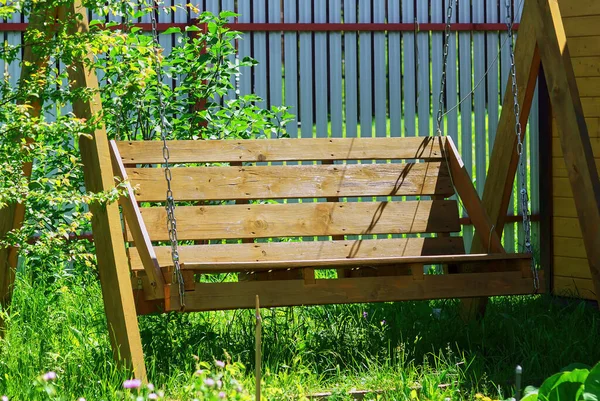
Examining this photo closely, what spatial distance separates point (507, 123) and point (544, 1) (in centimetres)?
70

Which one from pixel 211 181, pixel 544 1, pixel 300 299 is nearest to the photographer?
pixel 300 299

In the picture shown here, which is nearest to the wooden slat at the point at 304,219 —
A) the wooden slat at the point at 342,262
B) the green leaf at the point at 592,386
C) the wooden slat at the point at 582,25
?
the wooden slat at the point at 342,262

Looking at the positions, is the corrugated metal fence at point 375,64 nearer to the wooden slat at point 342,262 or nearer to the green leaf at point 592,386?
the wooden slat at point 342,262

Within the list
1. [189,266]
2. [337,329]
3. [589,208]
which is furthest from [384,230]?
[189,266]

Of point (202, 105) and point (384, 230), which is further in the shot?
point (202, 105)

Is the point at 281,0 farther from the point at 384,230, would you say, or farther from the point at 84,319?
the point at 84,319

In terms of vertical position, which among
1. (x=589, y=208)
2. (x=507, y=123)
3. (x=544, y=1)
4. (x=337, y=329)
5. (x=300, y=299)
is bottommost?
(x=337, y=329)

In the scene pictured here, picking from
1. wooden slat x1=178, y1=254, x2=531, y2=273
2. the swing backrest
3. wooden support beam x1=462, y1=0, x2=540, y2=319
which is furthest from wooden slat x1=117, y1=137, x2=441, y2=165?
wooden slat x1=178, y1=254, x2=531, y2=273

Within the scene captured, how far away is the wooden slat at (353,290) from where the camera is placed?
3891mm

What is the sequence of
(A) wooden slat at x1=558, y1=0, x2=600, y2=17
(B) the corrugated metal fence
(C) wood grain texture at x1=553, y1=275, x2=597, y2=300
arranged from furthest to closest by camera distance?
(B) the corrugated metal fence < (C) wood grain texture at x1=553, y1=275, x2=597, y2=300 < (A) wooden slat at x1=558, y1=0, x2=600, y2=17

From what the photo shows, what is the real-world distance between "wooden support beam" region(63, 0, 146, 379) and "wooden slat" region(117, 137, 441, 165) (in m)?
0.98

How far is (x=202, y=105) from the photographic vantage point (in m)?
6.36

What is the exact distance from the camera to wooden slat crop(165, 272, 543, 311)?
3.89 meters

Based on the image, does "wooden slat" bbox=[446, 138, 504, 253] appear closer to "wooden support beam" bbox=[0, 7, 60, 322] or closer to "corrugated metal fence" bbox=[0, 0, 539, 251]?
"corrugated metal fence" bbox=[0, 0, 539, 251]
